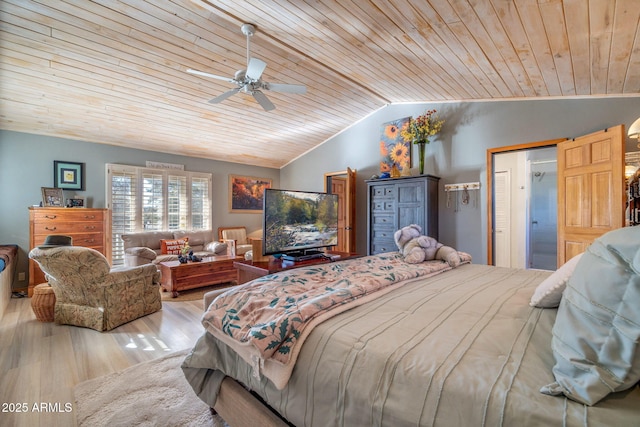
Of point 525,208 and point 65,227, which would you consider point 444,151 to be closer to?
point 525,208

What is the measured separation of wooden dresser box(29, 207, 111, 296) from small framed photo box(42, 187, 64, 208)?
0.37 m

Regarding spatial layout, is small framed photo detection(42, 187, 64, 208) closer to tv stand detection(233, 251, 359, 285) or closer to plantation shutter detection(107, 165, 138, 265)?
plantation shutter detection(107, 165, 138, 265)

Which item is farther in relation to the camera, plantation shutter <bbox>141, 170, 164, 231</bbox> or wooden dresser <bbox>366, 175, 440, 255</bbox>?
plantation shutter <bbox>141, 170, 164, 231</bbox>

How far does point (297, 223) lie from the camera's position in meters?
2.26

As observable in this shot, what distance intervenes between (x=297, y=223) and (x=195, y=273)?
2.62 metres

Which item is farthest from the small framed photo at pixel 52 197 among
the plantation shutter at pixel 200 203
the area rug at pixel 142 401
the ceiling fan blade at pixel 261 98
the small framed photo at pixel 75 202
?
the ceiling fan blade at pixel 261 98

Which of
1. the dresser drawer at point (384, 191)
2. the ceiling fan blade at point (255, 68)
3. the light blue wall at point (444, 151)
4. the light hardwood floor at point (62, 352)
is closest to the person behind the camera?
the light hardwood floor at point (62, 352)

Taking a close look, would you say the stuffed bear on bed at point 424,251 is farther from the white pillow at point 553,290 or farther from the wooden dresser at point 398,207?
the wooden dresser at point 398,207

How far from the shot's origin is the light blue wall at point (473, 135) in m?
3.24

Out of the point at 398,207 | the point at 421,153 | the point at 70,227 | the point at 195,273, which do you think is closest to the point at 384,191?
the point at 398,207

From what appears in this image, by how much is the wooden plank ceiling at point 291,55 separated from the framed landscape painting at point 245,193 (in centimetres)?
201

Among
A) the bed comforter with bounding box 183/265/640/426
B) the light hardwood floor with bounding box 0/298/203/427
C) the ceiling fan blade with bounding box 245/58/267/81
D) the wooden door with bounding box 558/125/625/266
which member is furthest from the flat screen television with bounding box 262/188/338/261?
the wooden door with bounding box 558/125/625/266

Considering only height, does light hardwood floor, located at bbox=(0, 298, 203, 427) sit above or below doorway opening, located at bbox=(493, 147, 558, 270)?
below

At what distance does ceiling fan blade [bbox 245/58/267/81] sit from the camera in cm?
239
